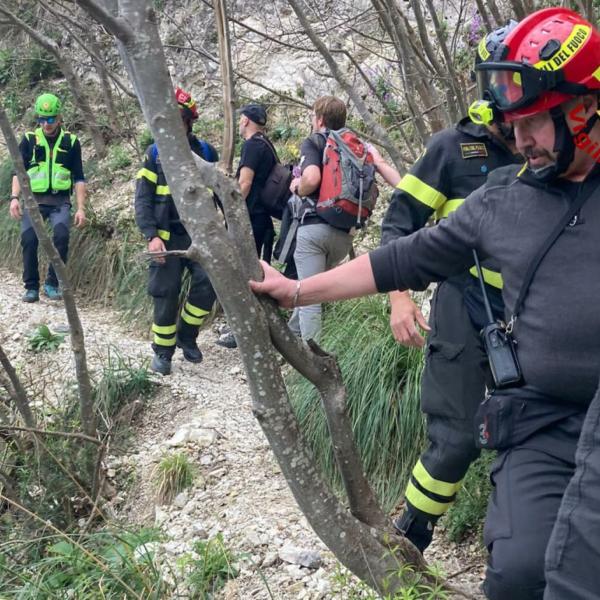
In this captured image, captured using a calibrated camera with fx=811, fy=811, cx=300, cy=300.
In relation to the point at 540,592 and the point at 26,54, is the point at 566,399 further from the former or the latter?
the point at 26,54

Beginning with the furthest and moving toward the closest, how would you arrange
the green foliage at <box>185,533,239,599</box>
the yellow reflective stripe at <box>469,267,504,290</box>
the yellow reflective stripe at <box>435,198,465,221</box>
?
the green foliage at <box>185,533,239,599</box> → the yellow reflective stripe at <box>435,198,465,221</box> → the yellow reflective stripe at <box>469,267,504,290</box>

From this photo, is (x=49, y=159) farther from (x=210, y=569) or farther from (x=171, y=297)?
(x=210, y=569)

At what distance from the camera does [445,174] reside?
3232 millimetres

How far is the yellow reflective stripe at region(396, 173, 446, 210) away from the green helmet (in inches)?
219

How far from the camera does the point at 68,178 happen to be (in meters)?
8.26

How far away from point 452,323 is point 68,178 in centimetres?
605

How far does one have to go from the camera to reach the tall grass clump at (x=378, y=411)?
4520 mm

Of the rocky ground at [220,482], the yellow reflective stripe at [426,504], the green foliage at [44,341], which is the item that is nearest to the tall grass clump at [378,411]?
the rocky ground at [220,482]

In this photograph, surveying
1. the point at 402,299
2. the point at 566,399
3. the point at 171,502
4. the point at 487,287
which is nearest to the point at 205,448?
the point at 171,502

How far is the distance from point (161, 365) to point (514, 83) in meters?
4.51

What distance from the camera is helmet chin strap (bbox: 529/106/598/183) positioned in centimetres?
228

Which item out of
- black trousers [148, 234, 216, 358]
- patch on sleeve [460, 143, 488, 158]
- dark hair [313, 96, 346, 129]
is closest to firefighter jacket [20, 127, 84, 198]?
black trousers [148, 234, 216, 358]

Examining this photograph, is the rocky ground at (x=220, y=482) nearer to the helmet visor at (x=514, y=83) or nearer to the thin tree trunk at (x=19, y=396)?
the thin tree trunk at (x=19, y=396)

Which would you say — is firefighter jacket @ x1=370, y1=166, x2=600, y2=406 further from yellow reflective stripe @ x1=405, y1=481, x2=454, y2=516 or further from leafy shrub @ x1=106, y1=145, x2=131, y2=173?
leafy shrub @ x1=106, y1=145, x2=131, y2=173
